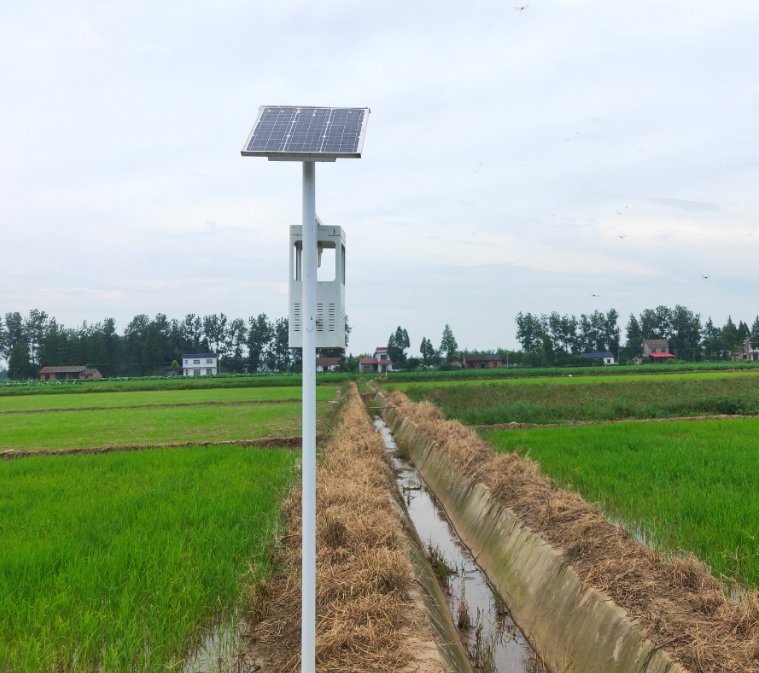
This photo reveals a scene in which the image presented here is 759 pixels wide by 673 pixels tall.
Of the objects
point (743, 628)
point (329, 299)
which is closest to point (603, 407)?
point (743, 628)

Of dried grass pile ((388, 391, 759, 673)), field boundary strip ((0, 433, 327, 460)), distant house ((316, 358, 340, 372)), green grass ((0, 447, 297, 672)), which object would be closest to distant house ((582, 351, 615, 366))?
distant house ((316, 358, 340, 372))

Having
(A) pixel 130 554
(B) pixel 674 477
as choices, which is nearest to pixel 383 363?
(B) pixel 674 477

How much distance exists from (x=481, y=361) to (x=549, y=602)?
3409 inches

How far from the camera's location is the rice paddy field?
3320mm

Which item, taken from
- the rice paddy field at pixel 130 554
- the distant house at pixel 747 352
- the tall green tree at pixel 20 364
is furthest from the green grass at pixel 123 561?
the distant house at pixel 747 352

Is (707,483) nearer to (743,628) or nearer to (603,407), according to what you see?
(743,628)

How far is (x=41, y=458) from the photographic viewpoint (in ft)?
35.9

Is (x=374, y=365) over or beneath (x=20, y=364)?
beneath

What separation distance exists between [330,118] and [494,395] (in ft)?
78.5

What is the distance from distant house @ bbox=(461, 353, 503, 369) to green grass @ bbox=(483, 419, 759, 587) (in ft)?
250

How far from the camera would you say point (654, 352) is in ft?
286

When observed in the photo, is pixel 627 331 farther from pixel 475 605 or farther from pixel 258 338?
pixel 475 605

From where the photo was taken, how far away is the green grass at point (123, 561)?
10.8ft

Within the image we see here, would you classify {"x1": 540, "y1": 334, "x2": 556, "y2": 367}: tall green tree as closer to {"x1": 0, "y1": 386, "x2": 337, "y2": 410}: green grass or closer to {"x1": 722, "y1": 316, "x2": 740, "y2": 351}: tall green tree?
{"x1": 722, "y1": 316, "x2": 740, "y2": 351}: tall green tree
